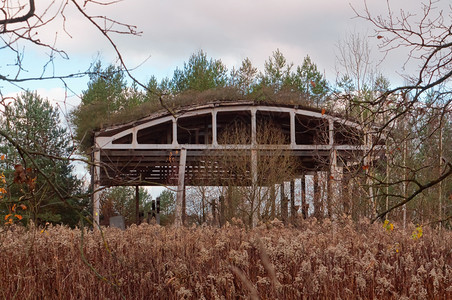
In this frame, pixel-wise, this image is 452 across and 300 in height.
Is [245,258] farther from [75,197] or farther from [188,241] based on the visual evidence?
[75,197]

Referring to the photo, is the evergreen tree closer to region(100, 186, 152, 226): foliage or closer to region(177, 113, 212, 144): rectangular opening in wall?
region(100, 186, 152, 226): foliage

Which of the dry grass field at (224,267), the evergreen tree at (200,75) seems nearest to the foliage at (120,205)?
the evergreen tree at (200,75)

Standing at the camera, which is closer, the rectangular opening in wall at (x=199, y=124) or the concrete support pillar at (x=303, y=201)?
the concrete support pillar at (x=303, y=201)

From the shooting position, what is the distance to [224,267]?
21.2 ft

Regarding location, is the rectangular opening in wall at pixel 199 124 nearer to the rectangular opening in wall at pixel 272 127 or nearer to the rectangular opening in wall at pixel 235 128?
the rectangular opening in wall at pixel 235 128

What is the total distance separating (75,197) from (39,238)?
5.11m

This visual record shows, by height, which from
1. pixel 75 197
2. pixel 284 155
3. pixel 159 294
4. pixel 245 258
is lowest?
pixel 159 294

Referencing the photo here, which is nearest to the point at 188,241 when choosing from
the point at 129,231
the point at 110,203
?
the point at 129,231

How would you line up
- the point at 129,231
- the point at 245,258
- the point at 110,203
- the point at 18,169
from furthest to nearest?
the point at 110,203 → the point at 129,231 → the point at 245,258 → the point at 18,169

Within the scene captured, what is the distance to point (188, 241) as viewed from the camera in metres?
7.62

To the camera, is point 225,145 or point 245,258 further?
point 225,145

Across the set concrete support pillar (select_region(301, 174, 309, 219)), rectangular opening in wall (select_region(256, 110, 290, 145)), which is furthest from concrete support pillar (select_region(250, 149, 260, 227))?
concrete support pillar (select_region(301, 174, 309, 219))

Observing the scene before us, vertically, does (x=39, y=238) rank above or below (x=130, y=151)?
below

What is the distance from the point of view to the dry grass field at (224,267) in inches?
233
